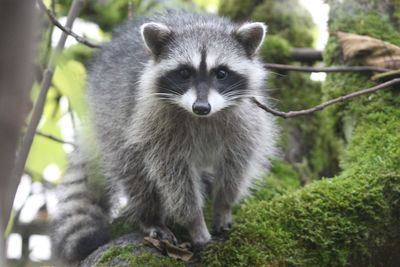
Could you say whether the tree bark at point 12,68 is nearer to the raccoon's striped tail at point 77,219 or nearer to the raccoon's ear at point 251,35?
the raccoon's striped tail at point 77,219

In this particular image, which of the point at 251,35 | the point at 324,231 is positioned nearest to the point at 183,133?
the point at 251,35

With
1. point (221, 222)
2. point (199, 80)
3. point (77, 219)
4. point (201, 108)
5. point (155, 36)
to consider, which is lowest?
point (77, 219)

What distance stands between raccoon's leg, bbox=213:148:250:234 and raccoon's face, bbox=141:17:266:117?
37cm

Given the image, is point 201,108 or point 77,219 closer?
Answer: point 201,108

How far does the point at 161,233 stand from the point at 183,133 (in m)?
0.62

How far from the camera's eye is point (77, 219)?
12.4ft

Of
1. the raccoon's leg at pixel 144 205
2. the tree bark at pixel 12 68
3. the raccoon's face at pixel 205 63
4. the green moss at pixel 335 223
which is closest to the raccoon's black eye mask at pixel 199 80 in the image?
the raccoon's face at pixel 205 63

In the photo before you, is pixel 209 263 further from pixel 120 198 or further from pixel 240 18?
pixel 240 18

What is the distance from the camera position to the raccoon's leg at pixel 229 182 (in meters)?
3.52

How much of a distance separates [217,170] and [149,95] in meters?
0.65

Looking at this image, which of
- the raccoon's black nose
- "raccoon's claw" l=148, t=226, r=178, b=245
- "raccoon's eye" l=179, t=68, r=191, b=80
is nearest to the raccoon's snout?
the raccoon's black nose

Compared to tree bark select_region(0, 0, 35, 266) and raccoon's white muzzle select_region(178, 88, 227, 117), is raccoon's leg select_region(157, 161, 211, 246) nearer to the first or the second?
raccoon's white muzzle select_region(178, 88, 227, 117)

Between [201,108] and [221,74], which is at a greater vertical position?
[221,74]

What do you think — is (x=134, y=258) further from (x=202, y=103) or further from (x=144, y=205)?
(x=202, y=103)
